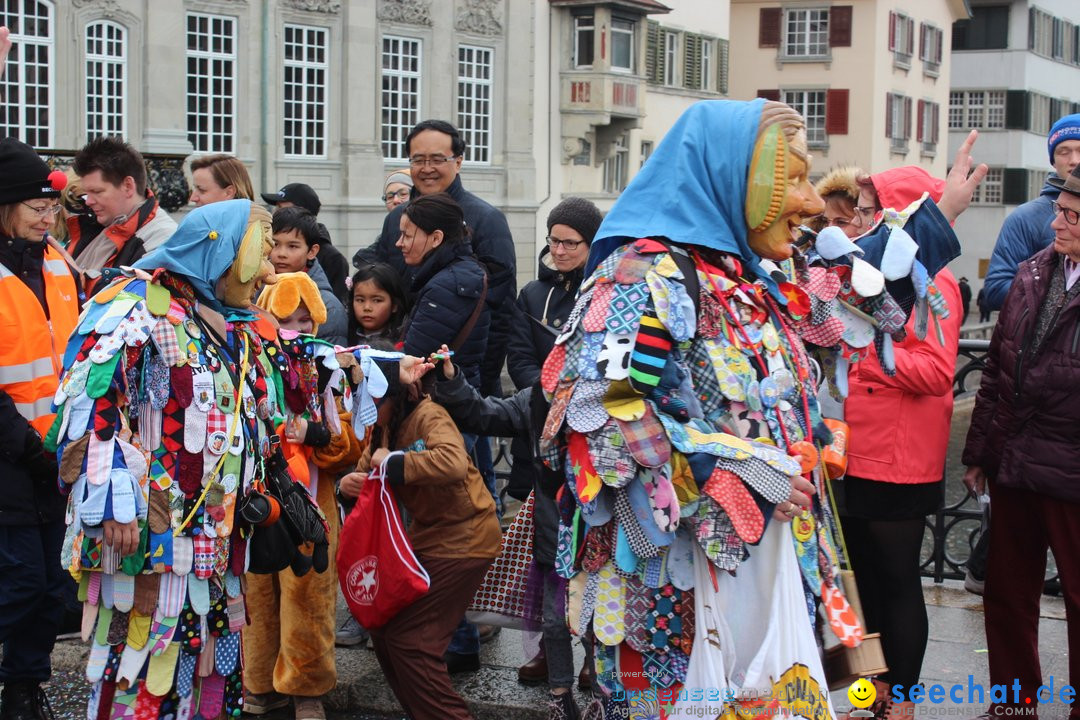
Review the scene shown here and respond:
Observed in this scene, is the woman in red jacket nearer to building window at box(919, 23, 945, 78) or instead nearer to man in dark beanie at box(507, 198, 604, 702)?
man in dark beanie at box(507, 198, 604, 702)

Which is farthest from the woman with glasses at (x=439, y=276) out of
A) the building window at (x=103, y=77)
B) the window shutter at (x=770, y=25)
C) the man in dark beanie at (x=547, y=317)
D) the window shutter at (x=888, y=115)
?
the window shutter at (x=888, y=115)

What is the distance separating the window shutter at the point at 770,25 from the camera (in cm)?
4847

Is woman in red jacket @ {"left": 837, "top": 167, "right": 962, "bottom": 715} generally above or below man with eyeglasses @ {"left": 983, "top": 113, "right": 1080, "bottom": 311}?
below

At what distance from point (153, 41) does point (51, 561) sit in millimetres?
23448

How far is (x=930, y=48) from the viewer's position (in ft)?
174

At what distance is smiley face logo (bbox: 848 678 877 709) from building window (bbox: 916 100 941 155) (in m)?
50.3

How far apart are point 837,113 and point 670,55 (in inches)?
380

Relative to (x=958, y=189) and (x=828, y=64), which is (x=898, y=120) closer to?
(x=828, y=64)

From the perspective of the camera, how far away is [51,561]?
549cm

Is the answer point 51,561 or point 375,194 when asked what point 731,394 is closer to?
point 51,561

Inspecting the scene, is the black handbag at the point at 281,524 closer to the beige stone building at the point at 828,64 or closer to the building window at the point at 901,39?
the beige stone building at the point at 828,64

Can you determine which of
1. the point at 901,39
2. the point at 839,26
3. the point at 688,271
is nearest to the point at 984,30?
the point at 901,39

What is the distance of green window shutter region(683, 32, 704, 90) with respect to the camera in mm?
42031

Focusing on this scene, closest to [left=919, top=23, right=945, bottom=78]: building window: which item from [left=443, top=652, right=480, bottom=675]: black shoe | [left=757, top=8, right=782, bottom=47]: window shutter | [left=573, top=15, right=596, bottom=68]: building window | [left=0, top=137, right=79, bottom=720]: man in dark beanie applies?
[left=757, top=8, right=782, bottom=47]: window shutter
